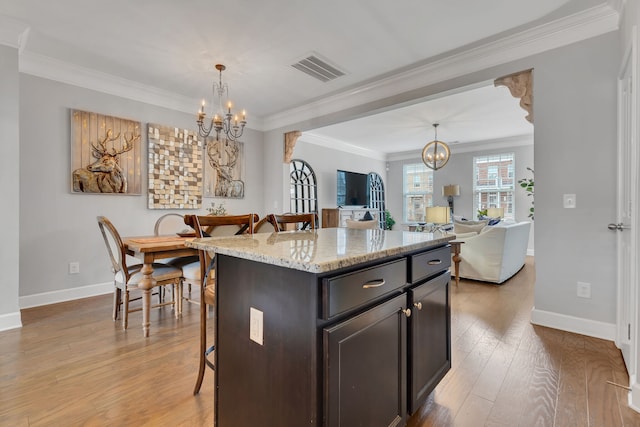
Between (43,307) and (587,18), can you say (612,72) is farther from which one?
(43,307)

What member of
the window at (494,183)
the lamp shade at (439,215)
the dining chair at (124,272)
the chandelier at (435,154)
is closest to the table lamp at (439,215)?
the lamp shade at (439,215)

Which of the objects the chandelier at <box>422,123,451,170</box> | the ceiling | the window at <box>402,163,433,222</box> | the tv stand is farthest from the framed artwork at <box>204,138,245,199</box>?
the window at <box>402,163,433,222</box>

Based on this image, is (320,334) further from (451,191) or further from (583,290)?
(451,191)

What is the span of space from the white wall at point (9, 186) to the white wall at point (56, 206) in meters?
0.56

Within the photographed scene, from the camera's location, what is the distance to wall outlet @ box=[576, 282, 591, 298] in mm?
2457

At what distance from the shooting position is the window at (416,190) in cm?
848

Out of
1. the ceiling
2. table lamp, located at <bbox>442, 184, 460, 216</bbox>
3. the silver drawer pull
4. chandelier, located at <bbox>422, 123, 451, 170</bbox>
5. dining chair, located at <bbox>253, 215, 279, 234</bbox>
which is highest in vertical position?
the ceiling

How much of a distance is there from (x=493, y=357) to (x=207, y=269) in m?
1.99

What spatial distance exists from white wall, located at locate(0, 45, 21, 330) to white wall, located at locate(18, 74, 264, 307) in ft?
1.85

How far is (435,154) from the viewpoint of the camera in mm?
5887

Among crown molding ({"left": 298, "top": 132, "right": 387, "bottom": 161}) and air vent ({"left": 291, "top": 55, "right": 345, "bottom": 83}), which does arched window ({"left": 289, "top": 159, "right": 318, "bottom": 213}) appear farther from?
air vent ({"left": 291, "top": 55, "right": 345, "bottom": 83})

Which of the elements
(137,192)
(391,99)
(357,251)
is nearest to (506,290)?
(391,99)

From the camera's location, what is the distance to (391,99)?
3.80 m

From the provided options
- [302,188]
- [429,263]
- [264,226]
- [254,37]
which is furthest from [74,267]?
[302,188]
